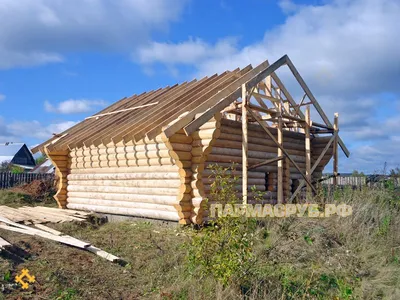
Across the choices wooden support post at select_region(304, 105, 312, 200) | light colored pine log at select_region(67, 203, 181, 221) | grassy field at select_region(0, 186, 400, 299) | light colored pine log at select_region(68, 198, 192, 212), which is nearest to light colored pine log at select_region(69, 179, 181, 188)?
light colored pine log at select_region(68, 198, 192, 212)

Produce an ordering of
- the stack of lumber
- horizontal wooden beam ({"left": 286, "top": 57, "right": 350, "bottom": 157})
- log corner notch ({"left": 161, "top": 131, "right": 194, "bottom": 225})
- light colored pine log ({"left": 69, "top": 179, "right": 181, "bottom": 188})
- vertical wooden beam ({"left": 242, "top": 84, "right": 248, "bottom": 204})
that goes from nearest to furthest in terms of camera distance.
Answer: log corner notch ({"left": 161, "top": 131, "right": 194, "bottom": 225})
vertical wooden beam ({"left": 242, "top": 84, "right": 248, "bottom": 204})
light colored pine log ({"left": 69, "top": 179, "right": 181, "bottom": 188})
the stack of lumber
horizontal wooden beam ({"left": 286, "top": 57, "right": 350, "bottom": 157})

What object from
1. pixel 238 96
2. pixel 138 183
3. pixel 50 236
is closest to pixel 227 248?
pixel 50 236

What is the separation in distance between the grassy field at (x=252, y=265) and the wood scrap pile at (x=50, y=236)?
0.17 metres

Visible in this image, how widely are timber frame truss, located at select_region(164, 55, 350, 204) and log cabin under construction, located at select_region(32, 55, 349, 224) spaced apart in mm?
31

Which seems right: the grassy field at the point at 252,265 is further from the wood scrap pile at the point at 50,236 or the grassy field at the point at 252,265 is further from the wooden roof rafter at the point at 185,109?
the wooden roof rafter at the point at 185,109

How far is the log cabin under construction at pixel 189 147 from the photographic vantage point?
10.5 metres

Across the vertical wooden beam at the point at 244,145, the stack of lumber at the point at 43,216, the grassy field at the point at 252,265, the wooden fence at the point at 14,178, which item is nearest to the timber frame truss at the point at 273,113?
the vertical wooden beam at the point at 244,145

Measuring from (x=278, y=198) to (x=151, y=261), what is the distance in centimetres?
547

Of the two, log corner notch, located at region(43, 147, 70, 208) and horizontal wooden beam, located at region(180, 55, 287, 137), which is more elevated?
horizontal wooden beam, located at region(180, 55, 287, 137)

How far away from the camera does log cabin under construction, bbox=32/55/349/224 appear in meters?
10.5

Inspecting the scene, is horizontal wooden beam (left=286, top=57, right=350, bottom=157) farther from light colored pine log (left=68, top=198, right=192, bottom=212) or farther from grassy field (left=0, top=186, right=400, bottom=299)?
light colored pine log (left=68, top=198, right=192, bottom=212)

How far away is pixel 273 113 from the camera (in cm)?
1269

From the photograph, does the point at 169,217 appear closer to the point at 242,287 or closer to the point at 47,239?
the point at 47,239

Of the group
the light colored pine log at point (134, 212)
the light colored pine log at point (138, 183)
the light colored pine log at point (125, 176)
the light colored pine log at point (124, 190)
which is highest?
the light colored pine log at point (125, 176)
